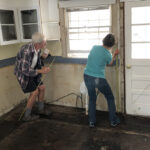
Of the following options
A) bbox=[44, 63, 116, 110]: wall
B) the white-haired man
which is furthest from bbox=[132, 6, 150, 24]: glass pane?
the white-haired man

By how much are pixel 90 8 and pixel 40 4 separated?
86 cm

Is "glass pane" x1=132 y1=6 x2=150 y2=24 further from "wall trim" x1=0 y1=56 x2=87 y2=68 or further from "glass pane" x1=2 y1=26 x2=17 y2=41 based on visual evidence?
"glass pane" x1=2 y1=26 x2=17 y2=41

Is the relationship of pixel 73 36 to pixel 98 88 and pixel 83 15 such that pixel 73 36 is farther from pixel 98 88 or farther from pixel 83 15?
pixel 98 88

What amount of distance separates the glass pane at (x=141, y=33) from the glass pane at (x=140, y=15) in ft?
0.29

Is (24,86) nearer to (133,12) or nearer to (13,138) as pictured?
(13,138)

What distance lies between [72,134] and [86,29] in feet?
5.81

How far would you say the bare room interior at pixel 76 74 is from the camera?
311 cm

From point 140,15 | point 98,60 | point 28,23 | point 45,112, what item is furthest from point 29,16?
point 140,15

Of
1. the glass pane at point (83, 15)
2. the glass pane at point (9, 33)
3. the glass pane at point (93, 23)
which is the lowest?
the glass pane at point (9, 33)

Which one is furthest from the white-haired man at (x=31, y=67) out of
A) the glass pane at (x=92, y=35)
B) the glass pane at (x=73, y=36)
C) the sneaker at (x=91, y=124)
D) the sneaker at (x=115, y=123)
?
the sneaker at (x=115, y=123)

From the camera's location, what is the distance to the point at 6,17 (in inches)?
145

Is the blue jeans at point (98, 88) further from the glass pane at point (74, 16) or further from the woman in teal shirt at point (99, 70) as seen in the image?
the glass pane at point (74, 16)

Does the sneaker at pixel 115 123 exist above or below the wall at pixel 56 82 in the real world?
below

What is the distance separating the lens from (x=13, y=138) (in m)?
3.17
